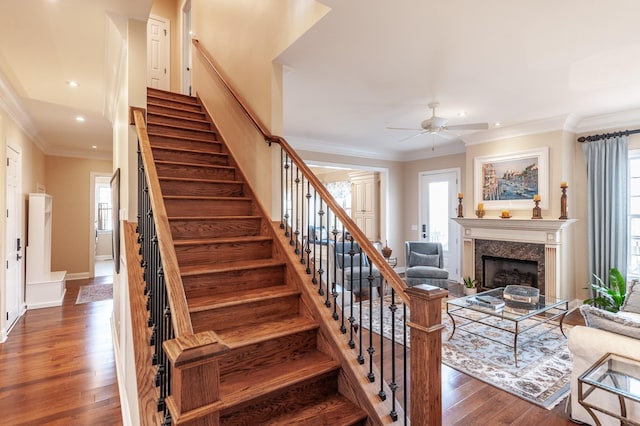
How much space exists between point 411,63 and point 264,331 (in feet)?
8.74

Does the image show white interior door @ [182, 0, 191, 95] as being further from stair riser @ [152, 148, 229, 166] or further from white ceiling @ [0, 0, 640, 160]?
stair riser @ [152, 148, 229, 166]

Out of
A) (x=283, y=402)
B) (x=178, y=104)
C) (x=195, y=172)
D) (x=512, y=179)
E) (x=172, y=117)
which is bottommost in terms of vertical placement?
(x=283, y=402)

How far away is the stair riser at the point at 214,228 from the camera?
2.78 metres

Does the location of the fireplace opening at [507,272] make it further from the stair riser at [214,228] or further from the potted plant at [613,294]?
the stair riser at [214,228]

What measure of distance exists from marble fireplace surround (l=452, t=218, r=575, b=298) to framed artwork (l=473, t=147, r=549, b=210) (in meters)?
A: 0.31

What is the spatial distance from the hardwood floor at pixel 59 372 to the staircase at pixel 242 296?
1256 millimetres

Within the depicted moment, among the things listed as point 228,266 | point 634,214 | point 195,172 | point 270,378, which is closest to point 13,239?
point 195,172

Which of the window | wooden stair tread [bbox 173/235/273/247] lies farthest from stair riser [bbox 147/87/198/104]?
the window

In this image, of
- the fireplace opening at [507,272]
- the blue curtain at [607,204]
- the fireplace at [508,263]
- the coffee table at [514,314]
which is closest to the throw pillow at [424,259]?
the fireplace at [508,263]

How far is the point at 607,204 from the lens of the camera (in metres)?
4.51

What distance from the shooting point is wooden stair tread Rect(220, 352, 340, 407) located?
1759mm

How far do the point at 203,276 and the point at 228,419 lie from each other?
977mm

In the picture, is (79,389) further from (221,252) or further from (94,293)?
(94,293)

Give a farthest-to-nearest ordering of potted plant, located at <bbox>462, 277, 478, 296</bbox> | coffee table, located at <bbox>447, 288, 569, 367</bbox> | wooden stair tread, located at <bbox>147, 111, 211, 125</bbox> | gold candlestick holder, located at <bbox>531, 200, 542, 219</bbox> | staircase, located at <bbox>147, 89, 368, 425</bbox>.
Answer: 1. potted plant, located at <bbox>462, 277, 478, 296</bbox>
2. gold candlestick holder, located at <bbox>531, 200, 542, 219</bbox>
3. wooden stair tread, located at <bbox>147, 111, 211, 125</bbox>
4. coffee table, located at <bbox>447, 288, 569, 367</bbox>
5. staircase, located at <bbox>147, 89, 368, 425</bbox>
